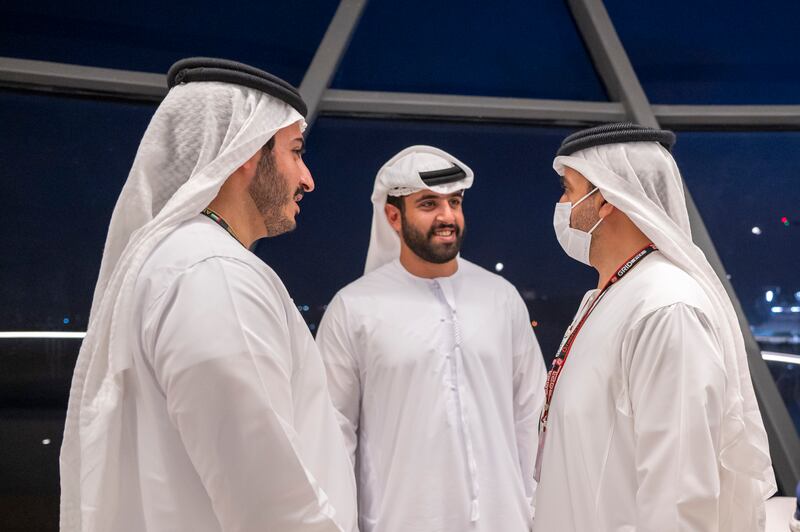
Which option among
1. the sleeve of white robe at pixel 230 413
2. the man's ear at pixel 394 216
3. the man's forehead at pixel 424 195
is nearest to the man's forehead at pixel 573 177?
the man's forehead at pixel 424 195

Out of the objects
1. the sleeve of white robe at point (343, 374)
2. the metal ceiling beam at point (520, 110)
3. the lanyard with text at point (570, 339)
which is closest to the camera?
the lanyard with text at point (570, 339)

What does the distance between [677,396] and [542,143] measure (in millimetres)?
2784

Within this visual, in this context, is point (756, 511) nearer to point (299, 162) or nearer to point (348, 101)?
point (299, 162)

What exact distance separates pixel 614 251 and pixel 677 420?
60 centimetres

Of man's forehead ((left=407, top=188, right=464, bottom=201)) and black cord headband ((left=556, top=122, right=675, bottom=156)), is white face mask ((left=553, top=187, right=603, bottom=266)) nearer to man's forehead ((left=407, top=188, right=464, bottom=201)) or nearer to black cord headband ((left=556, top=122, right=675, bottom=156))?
black cord headband ((left=556, top=122, right=675, bottom=156))

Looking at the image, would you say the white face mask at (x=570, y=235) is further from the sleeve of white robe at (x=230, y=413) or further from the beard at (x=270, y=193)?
→ the sleeve of white robe at (x=230, y=413)

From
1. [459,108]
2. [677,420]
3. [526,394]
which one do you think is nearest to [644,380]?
[677,420]

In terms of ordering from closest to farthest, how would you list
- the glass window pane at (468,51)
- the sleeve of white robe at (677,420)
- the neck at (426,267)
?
1. the sleeve of white robe at (677,420)
2. the neck at (426,267)
3. the glass window pane at (468,51)

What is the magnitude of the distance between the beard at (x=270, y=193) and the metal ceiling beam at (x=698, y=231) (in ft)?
8.69

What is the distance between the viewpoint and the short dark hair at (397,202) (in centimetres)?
328

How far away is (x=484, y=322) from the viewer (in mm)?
3139

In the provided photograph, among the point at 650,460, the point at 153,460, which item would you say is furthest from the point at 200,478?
the point at 650,460

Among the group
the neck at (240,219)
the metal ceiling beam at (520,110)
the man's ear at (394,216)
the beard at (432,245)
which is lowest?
the neck at (240,219)

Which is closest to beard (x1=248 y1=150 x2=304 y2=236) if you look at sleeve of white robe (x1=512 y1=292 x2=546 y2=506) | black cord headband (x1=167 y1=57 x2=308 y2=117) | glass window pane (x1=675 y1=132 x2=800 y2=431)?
black cord headband (x1=167 y1=57 x2=308 y2=117)
